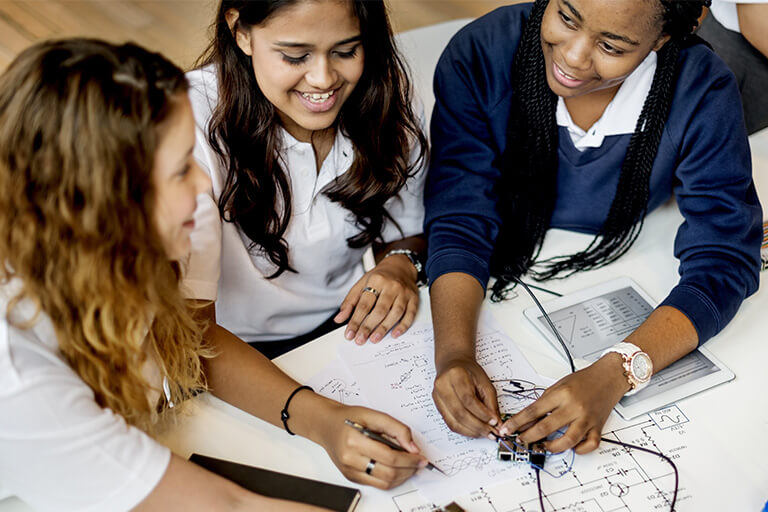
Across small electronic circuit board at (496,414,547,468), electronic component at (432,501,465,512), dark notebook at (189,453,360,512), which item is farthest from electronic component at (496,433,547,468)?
dark notebook at (189,453,360,512)

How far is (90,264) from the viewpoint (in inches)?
32.7

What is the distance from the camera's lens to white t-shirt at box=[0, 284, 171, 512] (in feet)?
2.66

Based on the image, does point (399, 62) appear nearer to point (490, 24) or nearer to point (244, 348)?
point (490, 24)

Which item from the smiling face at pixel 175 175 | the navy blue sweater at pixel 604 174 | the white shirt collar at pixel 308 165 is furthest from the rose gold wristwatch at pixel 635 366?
the smiling face at pixel 175 175

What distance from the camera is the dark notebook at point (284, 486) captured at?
3.25ft

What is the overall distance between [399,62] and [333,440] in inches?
27.8

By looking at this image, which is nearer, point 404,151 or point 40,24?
point 404,151

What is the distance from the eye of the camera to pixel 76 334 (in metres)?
0.86

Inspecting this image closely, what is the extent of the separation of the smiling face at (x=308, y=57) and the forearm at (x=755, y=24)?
1.01 m

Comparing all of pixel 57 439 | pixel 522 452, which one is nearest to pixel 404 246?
pixel 522 452

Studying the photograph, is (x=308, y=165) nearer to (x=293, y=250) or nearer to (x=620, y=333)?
(x=293, y=250)

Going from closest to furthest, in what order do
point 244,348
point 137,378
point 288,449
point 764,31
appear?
point 137,378 → point 288,449 → point 244,348 → point 764,31

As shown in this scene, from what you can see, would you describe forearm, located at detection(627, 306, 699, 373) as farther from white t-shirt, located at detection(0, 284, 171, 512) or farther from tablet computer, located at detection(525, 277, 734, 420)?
white t-shirt, located at detection(0, 284, 171, 512)

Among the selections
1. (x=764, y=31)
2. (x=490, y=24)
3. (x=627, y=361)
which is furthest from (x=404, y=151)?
(x=764, y=31)
